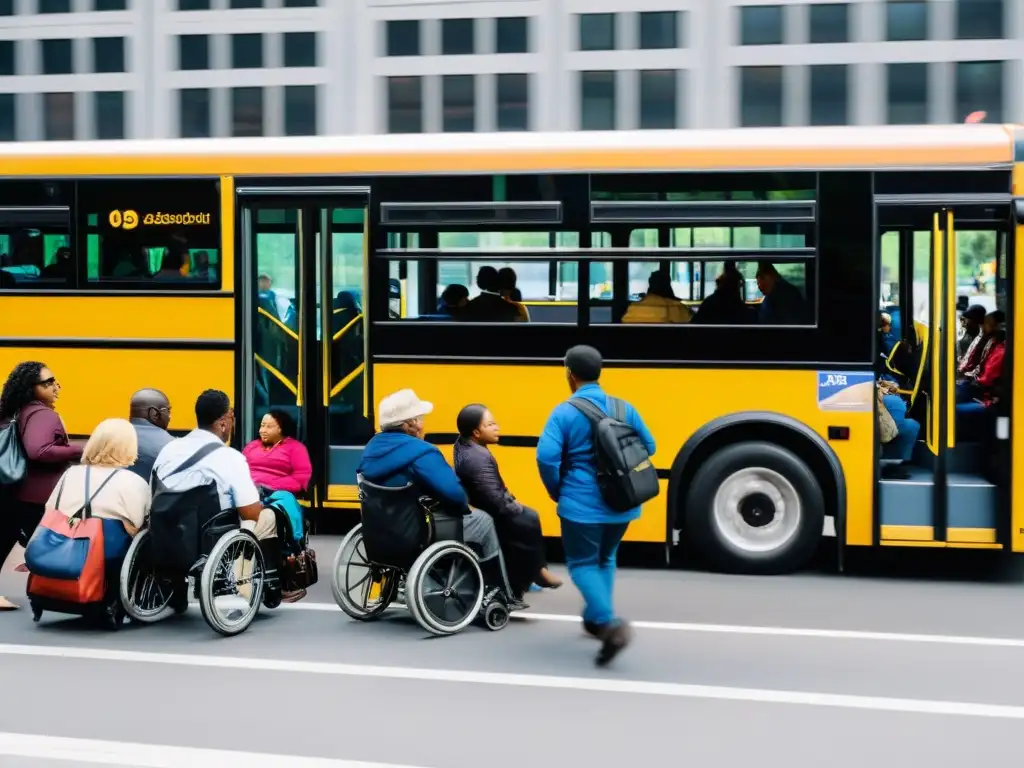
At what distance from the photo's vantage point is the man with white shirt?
7.64 meters

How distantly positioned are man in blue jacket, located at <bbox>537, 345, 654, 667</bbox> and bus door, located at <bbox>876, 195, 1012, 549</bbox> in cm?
295

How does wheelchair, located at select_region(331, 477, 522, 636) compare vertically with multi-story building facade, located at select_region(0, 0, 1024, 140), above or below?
below

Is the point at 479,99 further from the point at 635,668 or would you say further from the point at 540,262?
the point at 635,668

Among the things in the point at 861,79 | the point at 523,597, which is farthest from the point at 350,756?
the point at 861,79

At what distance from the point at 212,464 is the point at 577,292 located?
2987mm

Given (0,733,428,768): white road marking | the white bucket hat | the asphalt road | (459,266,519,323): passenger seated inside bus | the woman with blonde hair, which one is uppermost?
(459,266,519,323): passenger seated inside bus

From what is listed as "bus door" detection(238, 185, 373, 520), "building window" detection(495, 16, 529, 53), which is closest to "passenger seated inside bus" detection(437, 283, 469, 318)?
"bus door" detection(238, 185, 373, 520)

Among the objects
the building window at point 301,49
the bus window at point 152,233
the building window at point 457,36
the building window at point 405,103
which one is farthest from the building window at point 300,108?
the bus window at point 152,233

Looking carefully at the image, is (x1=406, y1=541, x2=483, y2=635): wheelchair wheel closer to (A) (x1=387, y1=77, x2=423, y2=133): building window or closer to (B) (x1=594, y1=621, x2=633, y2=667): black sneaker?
(B) (x1=594, y1=621, x2=633, y2=667): black sneaker

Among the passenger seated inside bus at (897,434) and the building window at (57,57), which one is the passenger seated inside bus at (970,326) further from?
the building window at (57,57)

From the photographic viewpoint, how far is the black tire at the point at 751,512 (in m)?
9.42

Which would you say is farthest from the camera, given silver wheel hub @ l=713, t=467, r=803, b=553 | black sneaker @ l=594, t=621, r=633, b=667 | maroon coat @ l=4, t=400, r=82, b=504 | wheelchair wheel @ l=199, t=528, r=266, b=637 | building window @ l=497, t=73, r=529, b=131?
building window @ l=497, t=73, r=529, b=131

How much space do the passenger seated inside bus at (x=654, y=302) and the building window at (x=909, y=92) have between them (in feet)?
125

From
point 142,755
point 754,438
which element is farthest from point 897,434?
point 142,755
